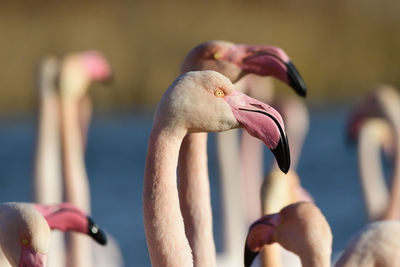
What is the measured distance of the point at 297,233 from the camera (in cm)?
365

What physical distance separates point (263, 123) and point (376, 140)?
5.58 metres

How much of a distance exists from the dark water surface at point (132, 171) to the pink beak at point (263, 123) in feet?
22.9

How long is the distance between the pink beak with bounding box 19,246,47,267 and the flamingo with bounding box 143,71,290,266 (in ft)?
1.33

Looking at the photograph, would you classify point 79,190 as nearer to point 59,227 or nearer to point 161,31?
point 59,227

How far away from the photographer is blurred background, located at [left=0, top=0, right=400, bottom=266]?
1652cm

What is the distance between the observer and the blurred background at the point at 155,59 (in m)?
16.5

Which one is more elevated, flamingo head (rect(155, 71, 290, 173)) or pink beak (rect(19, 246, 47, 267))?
flamingo head (rect(155, 71, 290, 173))

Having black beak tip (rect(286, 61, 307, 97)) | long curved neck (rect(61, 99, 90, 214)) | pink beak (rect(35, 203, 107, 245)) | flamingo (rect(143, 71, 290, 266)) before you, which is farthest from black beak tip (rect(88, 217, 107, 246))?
long curved neck (rect(61, 99, 90, 214))

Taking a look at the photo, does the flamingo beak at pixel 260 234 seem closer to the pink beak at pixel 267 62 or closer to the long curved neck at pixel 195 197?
the long curved neck at pixel 195 197

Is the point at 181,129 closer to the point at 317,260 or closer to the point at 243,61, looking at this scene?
the point at 317,260

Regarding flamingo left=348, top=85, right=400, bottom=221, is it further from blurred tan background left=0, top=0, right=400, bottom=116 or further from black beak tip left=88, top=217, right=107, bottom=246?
blurred tan background left=0, top=0, right=400, bottom=116

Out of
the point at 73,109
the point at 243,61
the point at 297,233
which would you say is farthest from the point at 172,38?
the point at 297,233

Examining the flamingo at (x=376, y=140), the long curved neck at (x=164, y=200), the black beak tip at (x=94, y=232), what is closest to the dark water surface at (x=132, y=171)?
the flamingo at (x=376, y=140)

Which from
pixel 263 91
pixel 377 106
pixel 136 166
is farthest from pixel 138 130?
pixel 377 106
